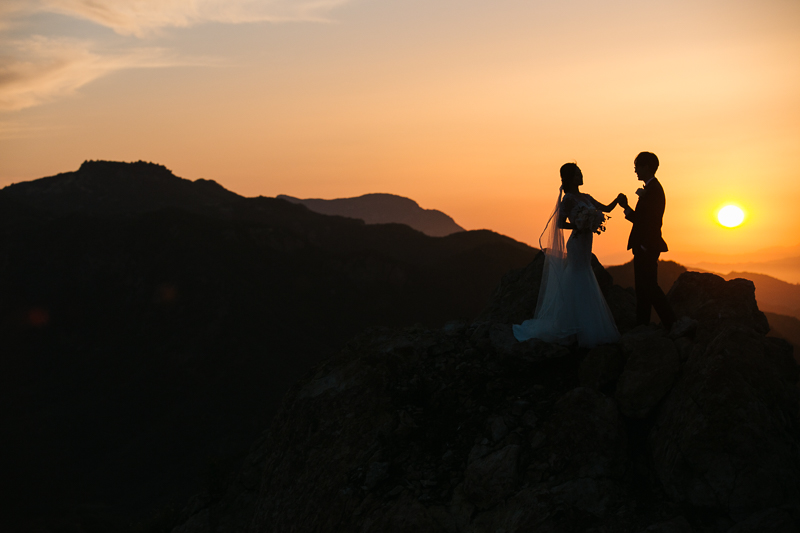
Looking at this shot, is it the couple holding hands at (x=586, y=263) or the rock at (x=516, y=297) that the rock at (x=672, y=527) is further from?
the rock at (x=516, y=297)

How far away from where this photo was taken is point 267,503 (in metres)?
9.59

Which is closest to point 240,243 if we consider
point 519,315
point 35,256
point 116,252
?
point 116,252

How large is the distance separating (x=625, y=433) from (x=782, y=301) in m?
87.8

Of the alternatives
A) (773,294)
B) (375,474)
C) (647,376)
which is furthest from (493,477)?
(773,294)

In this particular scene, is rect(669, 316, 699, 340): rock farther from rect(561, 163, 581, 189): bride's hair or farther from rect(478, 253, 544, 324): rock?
rect(478, 253, 544, 324): rock

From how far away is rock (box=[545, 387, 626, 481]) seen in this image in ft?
21.7

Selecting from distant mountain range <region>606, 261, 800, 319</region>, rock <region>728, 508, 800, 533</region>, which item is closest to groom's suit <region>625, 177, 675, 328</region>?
rock <region>728, 508, 800, 533</region>

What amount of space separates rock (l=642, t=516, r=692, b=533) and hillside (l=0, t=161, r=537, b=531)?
41203 millimetres

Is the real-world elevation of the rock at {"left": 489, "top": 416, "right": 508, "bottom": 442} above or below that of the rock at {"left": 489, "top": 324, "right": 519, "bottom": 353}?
below

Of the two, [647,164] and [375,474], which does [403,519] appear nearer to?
[375,474]

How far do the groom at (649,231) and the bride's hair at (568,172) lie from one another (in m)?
0.93

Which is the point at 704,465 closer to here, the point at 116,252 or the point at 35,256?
the point at 116,252

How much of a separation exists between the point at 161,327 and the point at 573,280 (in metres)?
70.3

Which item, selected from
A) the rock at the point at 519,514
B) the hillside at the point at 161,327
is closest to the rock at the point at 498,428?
the rock at the point at 519,514
